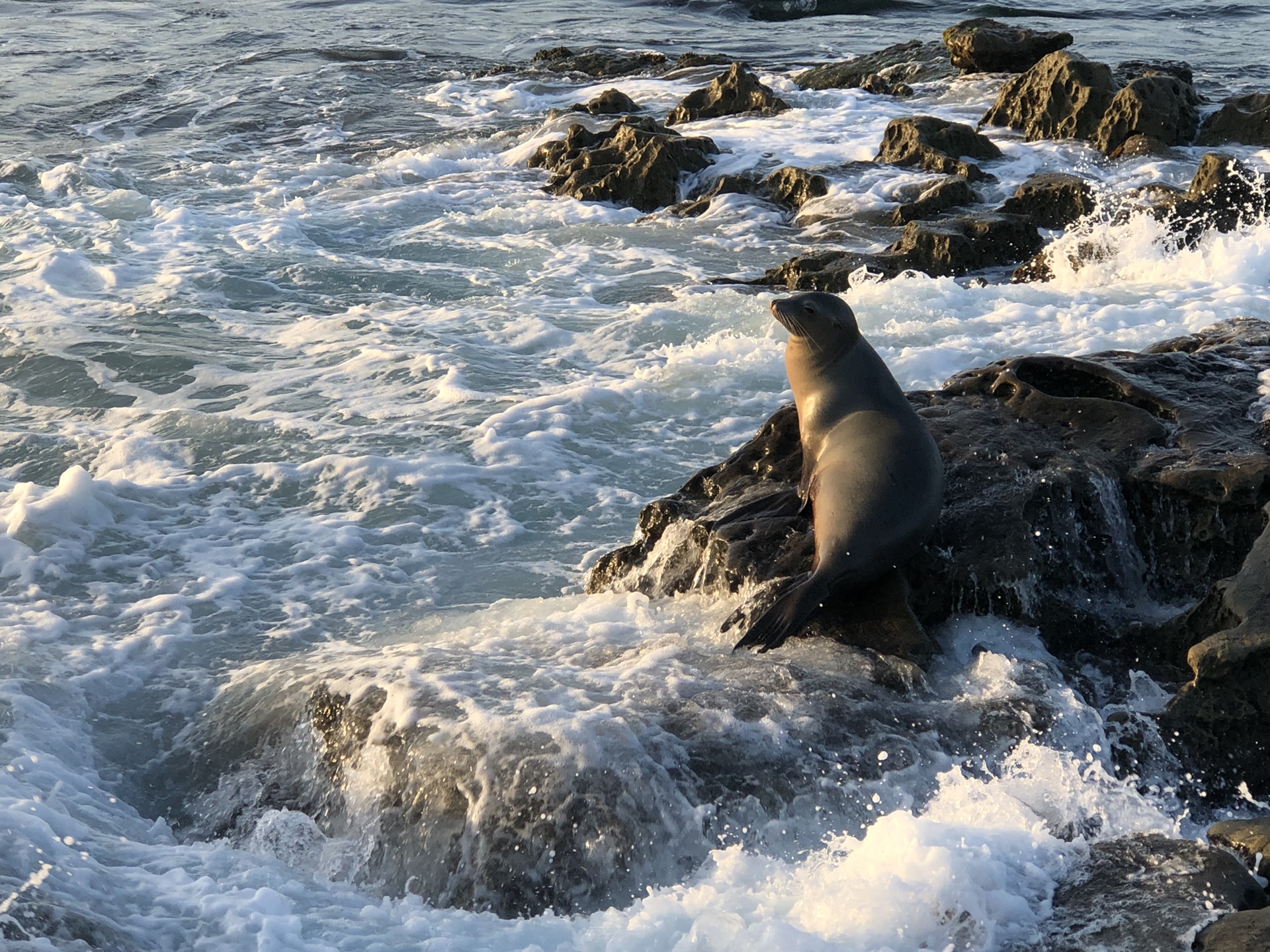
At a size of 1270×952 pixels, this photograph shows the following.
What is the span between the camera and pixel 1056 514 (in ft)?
16.2

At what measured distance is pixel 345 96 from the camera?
19.8 meters

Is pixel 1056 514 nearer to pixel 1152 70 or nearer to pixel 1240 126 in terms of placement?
pixel 1240 126

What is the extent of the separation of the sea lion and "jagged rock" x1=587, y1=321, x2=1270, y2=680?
7.4 inches

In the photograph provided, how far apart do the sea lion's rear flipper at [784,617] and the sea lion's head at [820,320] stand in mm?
1360

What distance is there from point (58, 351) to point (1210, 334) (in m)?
7.95

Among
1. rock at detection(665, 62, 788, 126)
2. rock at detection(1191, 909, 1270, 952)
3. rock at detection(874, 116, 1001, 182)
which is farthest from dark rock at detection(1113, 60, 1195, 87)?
rock at detection(1191, 909, 1270, 952)

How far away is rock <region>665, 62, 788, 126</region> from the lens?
17.1 meters

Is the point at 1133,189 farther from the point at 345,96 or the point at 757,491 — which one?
the point at 345,96

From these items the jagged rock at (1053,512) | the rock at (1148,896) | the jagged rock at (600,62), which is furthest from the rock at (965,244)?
the jagged rock at (600,62)

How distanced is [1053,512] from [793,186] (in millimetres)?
9297

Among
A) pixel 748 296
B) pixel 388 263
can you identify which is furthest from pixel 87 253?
pixel 748 296

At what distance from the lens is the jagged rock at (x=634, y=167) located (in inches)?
544

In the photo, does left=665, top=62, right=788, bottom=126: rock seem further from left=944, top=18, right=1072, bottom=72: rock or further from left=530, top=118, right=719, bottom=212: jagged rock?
left=944, top=18, right=1072, bottom=72: rock

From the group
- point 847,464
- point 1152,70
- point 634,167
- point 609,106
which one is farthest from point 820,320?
point 1152,70
